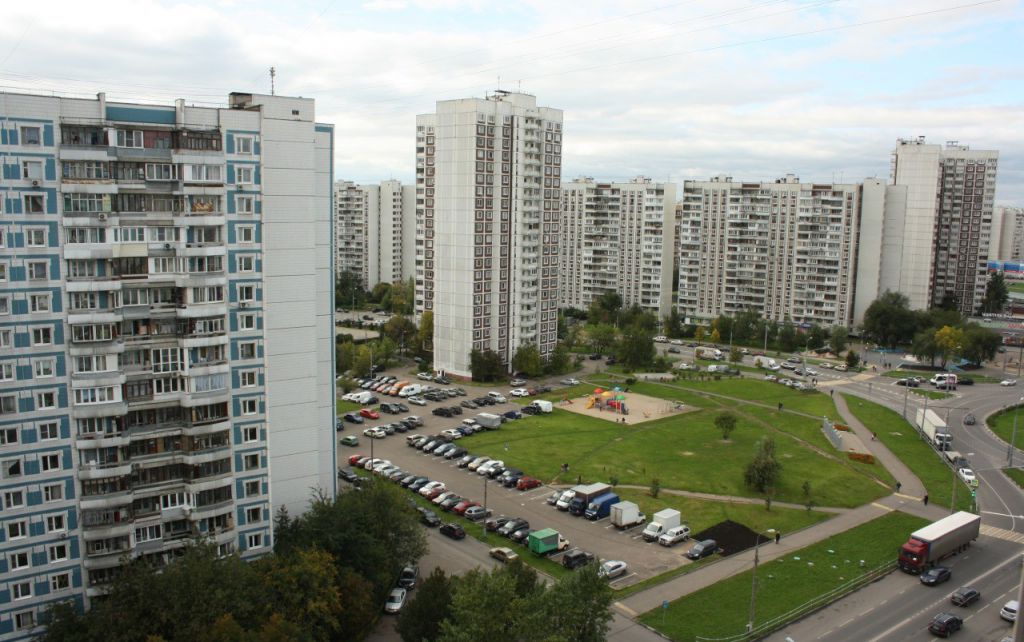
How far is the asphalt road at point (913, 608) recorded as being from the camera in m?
32.2

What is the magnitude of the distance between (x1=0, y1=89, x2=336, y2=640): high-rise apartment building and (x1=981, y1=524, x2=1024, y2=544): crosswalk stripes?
36.1m

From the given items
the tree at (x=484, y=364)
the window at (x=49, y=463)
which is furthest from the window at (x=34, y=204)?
the tree at (x=484, y=364)

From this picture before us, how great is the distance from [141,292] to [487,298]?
159 feet

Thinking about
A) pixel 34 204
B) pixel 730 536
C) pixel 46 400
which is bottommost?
pixel 730 536

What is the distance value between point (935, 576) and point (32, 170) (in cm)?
4128

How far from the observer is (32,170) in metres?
26.8

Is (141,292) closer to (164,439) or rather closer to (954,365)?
(164,439)

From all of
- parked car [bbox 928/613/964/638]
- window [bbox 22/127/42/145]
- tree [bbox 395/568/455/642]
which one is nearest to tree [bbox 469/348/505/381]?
tree [bbox 395/568/455/642]

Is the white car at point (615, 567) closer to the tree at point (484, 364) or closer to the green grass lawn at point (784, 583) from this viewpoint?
the green grass lawn at point (784, 583)

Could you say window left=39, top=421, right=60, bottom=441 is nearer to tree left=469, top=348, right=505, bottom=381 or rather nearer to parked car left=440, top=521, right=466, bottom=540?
parked car left=440, top=521, right=466, bottom=540

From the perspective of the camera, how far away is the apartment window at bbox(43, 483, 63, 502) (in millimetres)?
27547

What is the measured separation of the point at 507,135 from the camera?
7569 cm

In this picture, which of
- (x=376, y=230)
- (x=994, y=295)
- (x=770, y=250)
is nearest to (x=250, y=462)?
(x=770, y=250)

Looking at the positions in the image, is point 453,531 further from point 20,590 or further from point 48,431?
point 48,431
